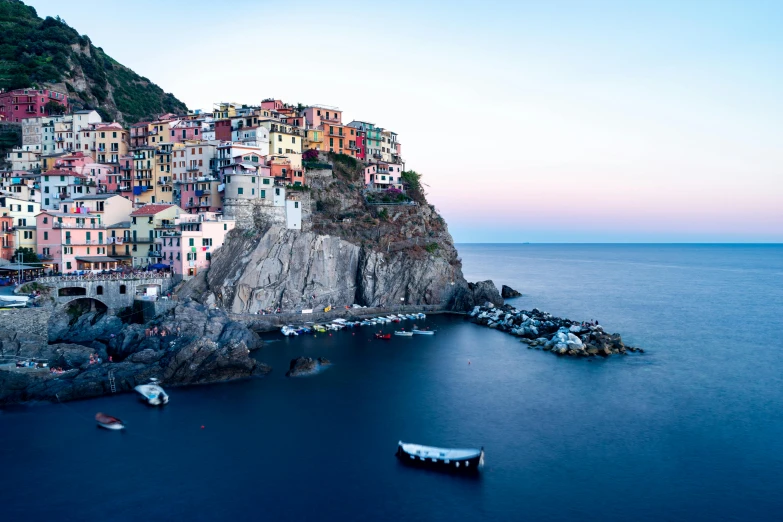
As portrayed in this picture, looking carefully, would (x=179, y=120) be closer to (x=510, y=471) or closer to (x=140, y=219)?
(x=140, y=219)

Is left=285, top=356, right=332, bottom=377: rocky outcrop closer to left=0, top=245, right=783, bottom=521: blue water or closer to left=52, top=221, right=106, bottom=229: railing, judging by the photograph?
left=0, top=245, right=783, bottom=521: blue water

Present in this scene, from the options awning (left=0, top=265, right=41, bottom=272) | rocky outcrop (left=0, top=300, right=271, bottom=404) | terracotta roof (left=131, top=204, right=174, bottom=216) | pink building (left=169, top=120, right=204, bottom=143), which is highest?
pink building (left=169, top=120, right=204, bottom=143)

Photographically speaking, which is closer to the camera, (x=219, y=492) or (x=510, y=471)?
(x=219, y=492)

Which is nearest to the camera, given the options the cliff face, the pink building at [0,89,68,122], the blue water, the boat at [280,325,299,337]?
the blue water

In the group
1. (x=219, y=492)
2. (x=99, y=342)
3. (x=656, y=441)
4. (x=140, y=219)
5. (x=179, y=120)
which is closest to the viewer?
(x=219, y=492)

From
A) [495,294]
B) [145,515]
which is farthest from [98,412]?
[495,294]

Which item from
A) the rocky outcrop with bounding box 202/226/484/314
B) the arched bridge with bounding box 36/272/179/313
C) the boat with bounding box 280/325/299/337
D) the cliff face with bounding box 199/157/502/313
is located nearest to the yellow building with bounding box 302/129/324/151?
the cliff face with bounding box 199/157/502/313

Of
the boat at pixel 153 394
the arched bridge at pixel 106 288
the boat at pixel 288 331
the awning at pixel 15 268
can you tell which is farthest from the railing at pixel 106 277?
the boat at pixel 153 394

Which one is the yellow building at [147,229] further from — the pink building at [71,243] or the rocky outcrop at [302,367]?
the rocky outcrop at [302,367]
